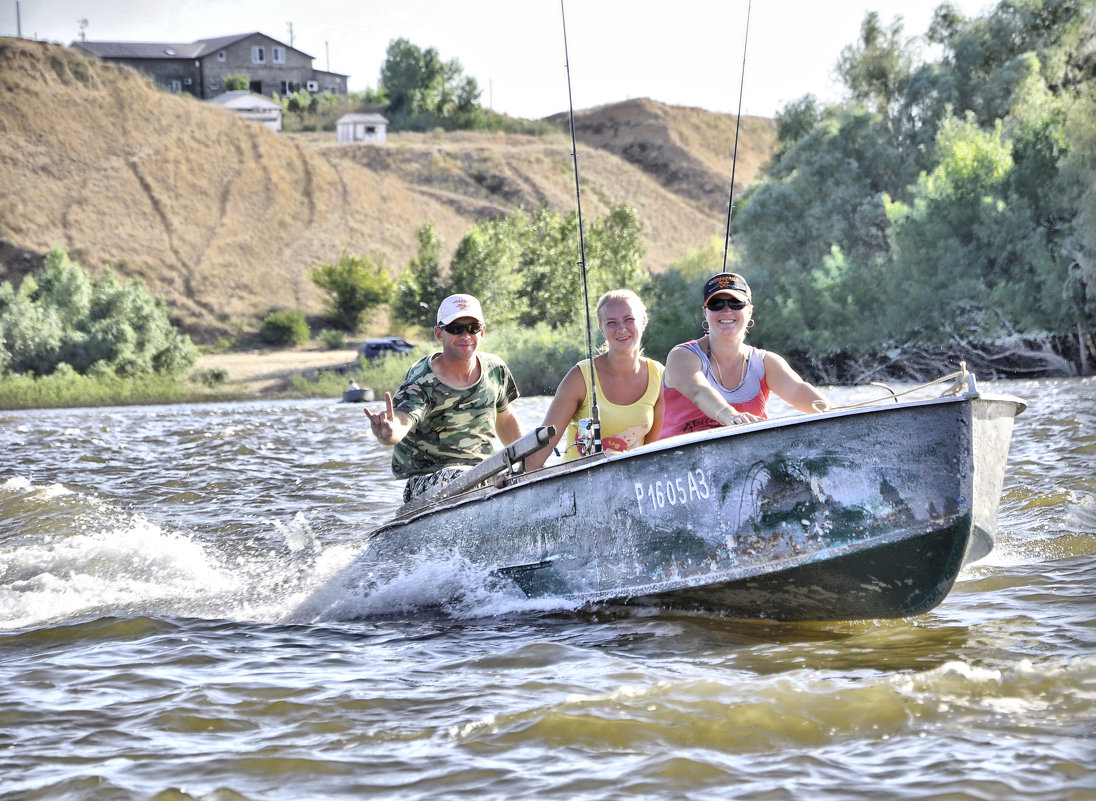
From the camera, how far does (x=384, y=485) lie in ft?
40.7

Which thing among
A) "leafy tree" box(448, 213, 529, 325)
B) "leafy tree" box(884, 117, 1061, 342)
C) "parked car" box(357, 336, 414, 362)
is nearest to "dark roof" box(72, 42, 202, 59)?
"leafy tree" box(448, 213, 529, 325)

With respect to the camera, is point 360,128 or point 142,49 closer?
point 360,128

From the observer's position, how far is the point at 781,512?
504 centimetres

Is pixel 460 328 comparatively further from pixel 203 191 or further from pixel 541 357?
pixel 203 191

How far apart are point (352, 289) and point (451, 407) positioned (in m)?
54.6

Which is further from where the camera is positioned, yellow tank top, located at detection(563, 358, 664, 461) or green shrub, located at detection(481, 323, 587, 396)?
green shrub, located at detection(481, 323, 587, 396)

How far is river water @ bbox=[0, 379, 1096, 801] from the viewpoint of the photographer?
3.52m

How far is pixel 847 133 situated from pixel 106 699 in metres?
38.9

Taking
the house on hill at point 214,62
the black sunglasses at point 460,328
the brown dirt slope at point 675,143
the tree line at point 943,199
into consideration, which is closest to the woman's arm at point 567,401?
the black sunglasses at point 460,328

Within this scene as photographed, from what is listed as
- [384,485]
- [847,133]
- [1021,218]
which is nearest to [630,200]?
[847,133]

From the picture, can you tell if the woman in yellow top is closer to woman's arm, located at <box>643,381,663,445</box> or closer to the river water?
woman's arm, located at <box>643,381,663,445</box>

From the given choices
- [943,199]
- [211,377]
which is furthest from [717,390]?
[211,377]

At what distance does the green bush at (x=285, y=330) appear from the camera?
56.0m

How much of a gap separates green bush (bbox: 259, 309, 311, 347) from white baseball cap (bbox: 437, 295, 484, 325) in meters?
50.8
